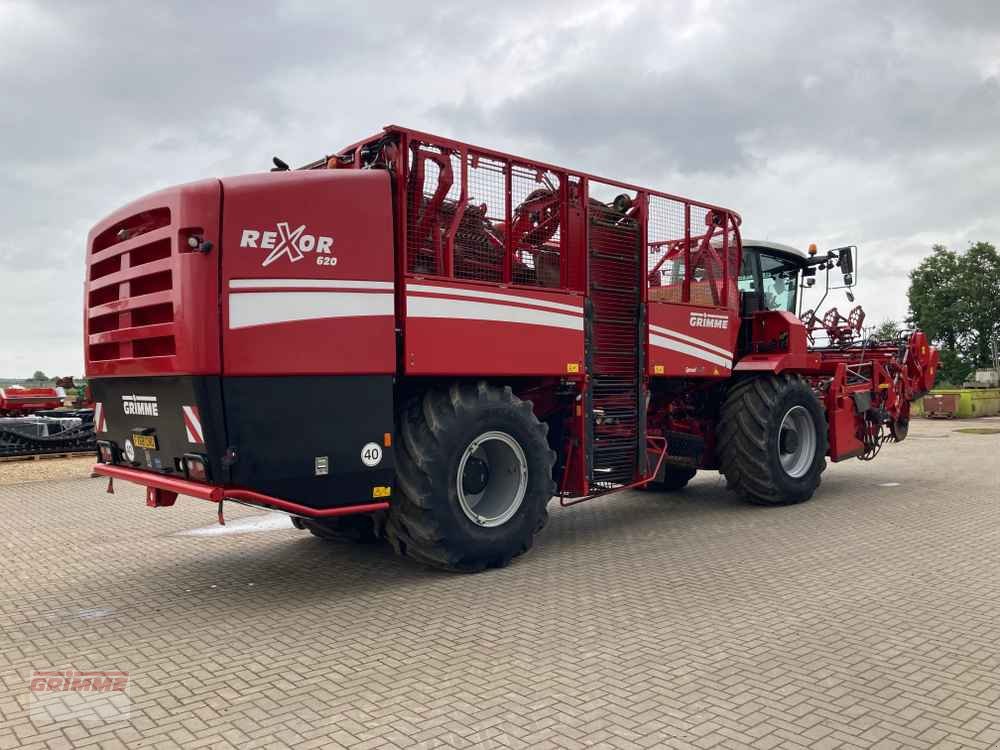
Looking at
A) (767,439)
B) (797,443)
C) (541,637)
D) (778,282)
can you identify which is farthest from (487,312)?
(778,282)

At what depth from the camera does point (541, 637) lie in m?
4.64

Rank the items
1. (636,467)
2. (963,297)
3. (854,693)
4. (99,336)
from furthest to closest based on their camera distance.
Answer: (963,297), (636,467), (99,336), (854,693)

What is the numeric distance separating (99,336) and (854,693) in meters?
5.63

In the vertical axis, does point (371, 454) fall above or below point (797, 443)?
above

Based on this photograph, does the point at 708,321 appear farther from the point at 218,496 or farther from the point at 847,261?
the point at 218,496

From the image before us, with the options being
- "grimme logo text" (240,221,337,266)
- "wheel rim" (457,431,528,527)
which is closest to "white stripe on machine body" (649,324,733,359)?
"wheel rim" (457,431,528,527)

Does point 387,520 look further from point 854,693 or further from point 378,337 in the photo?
point 854,693

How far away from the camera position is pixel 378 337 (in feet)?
18.2

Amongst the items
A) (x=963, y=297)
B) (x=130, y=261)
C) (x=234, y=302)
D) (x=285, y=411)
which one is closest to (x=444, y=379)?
(x=285, y=411)

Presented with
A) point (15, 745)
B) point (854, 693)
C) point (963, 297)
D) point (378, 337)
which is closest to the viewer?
point (15, 745)

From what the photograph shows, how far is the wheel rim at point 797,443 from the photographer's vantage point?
9.44m

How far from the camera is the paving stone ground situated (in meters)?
3.48

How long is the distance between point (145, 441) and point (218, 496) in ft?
3.87

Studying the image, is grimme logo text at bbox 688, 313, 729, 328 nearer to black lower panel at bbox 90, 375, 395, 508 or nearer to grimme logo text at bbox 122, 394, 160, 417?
black lower panel at bbox 90, 375, 395, 508
